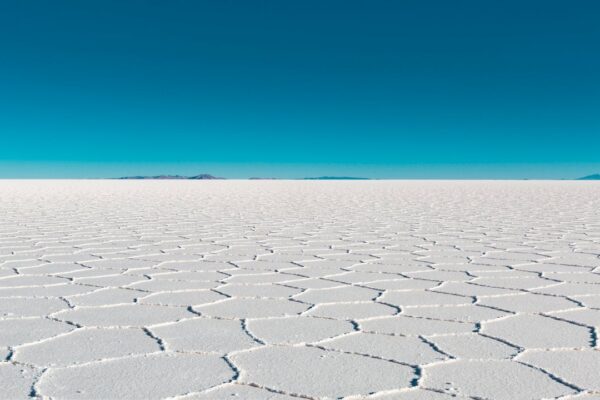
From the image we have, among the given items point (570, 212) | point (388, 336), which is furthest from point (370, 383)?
point (570, 212)

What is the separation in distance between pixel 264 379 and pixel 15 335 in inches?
29.2

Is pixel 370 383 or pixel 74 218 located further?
pixel 74 218

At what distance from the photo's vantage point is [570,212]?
7.12 m

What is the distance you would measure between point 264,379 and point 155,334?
18.9 inches

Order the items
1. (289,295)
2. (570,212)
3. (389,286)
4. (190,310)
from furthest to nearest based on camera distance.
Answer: (570,212)
(389,286)
(289,295)
(190,310)

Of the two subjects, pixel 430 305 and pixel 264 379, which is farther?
pixel 430 305

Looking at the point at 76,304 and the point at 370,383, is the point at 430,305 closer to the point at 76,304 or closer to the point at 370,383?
the point at 370,383

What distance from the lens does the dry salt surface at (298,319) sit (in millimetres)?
1377

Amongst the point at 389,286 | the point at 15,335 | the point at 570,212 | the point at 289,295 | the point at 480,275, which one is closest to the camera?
the point at 15,335

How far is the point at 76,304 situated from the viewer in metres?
2.15

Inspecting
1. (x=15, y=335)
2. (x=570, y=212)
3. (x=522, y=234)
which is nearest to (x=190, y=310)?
(x=15, y=335)

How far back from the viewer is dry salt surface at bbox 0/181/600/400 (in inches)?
54.2

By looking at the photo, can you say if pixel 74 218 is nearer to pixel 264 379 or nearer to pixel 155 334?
pixel 155 334

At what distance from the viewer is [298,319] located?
196 cm
